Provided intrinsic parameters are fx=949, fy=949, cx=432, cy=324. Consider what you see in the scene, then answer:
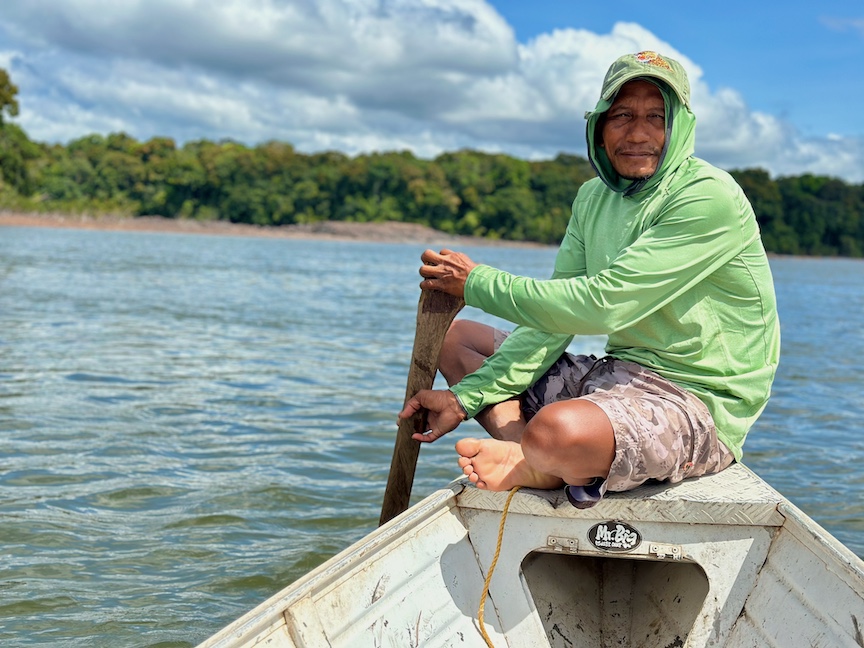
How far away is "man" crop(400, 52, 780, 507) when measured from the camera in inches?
114

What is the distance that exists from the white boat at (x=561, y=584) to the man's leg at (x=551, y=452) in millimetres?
82

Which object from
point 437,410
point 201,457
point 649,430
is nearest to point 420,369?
point 437,410

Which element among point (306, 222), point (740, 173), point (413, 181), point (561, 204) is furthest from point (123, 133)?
point (740, 173)

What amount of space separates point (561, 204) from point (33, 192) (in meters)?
53.7

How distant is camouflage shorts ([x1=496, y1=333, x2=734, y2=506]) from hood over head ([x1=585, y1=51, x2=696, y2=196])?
678 mm

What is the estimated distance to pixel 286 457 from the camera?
6.75m

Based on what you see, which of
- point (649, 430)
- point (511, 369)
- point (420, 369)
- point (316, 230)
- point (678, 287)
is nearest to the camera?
point (649, 430)

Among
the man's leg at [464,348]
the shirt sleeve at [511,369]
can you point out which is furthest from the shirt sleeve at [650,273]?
the man's leg at [464,348]

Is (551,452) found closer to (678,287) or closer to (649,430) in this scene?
(649,430)

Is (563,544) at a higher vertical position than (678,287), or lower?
lower

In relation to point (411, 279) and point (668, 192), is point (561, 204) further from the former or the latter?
point (668, 192)

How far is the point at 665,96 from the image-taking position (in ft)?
10.5

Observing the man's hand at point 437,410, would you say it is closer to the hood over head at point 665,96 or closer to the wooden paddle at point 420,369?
the wooden paddle at point 420,369

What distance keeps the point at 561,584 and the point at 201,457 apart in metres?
3.93
